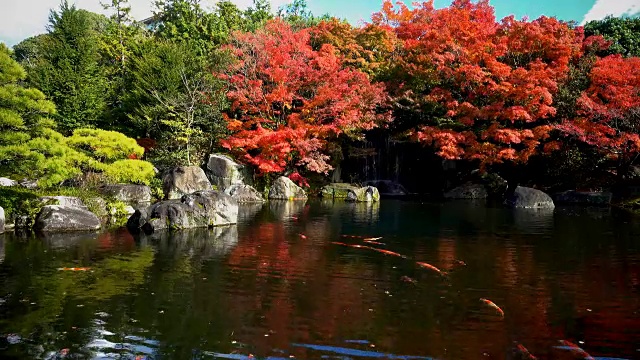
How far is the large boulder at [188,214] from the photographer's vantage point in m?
15.0

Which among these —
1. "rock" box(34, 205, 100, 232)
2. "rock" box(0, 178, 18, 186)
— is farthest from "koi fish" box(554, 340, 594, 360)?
"rock" box(0, 178, 18, 186)

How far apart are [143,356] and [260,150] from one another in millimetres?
23589

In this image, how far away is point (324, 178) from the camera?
31672 millimetres

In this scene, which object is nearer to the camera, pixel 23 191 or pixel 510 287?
pixel 510 287

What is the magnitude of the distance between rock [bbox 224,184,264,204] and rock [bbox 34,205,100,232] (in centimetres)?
1102

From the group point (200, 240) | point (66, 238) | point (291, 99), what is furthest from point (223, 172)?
point (66, 238)

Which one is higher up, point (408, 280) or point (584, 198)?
point (584, 198)

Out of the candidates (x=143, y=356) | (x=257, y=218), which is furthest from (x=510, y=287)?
(x=257, y=218)

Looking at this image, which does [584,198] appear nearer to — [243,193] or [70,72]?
[243,193]

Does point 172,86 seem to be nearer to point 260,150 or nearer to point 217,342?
point 260,150

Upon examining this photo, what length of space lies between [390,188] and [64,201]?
68.0ft

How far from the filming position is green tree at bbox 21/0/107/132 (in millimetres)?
27766

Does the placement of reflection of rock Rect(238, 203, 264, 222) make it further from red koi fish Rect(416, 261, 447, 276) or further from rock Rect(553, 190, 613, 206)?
rock Rect(553, 190, 613, 206)

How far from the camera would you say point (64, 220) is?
1437 cm
